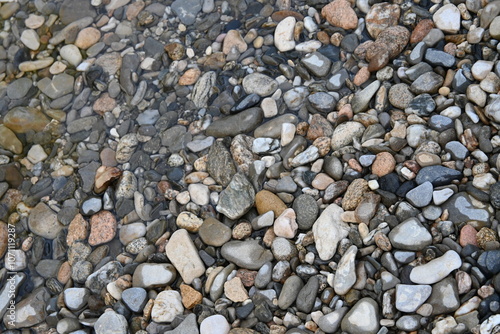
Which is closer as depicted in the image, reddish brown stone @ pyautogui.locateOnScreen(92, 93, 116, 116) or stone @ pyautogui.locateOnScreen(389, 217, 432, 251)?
stone @ pyautogui.locateOnScreen(389, 217, 432, 251)

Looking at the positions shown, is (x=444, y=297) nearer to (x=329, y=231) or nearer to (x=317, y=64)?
(x=329, y=231)

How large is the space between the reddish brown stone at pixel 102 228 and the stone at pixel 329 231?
111 cm

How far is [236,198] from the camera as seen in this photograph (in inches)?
96.1

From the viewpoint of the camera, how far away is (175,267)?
7.75 feet

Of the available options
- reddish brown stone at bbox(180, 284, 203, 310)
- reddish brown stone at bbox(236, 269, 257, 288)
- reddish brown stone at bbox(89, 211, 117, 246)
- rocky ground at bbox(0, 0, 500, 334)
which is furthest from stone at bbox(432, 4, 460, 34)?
reddish brown stone at bbox(89, 211, 117, 246)

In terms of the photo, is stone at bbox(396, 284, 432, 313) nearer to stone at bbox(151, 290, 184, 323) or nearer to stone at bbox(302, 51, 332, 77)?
stone at bbox(151, 290, 184, 323)

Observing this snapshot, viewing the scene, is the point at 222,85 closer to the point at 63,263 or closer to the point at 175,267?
the point at 175,267

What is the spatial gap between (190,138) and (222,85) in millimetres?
411

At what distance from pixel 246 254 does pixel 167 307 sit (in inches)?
17.7

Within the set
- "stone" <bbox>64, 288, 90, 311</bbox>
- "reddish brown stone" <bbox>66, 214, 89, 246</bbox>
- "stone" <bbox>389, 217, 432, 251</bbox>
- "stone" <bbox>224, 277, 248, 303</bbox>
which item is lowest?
"stone" <bbox>64, 288, 90, 311</bbox>

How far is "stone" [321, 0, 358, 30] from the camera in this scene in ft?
9.52

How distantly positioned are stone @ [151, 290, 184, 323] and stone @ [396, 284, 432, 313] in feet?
3.29

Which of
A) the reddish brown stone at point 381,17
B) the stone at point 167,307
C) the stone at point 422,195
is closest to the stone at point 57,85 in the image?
the stone at point 167,307

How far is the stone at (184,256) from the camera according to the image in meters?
2.33
